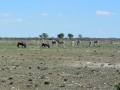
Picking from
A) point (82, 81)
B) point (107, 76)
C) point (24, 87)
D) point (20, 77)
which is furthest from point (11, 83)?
point (107, 76)

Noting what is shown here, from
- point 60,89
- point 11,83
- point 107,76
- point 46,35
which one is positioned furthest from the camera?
point 46,35

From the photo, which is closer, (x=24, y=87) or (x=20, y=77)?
(x=24, y=87)

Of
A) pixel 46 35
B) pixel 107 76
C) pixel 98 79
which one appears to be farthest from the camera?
pixel 46 35

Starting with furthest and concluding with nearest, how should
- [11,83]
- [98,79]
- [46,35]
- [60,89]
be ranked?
[46,35] → [98,79] → [11,83] → [60,89]

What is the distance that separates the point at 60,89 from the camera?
51.1 ft

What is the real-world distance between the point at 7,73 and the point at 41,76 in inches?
109

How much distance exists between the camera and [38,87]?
53.1 ft

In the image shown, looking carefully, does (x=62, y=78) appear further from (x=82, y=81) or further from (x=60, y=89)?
Result: (x=60, y=89)

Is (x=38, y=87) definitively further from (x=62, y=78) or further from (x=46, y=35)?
(x=46, y=35)

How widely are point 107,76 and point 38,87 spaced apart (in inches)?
209

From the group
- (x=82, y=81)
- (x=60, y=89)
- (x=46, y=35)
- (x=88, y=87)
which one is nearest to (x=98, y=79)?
(x=82, y=81)

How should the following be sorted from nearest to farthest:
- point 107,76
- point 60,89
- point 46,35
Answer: point 60,89 → point 107,76 → point 46,35

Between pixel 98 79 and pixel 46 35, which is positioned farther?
pixel 46 35

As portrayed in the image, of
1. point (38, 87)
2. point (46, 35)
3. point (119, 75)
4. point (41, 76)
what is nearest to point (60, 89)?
point (38, 87)
